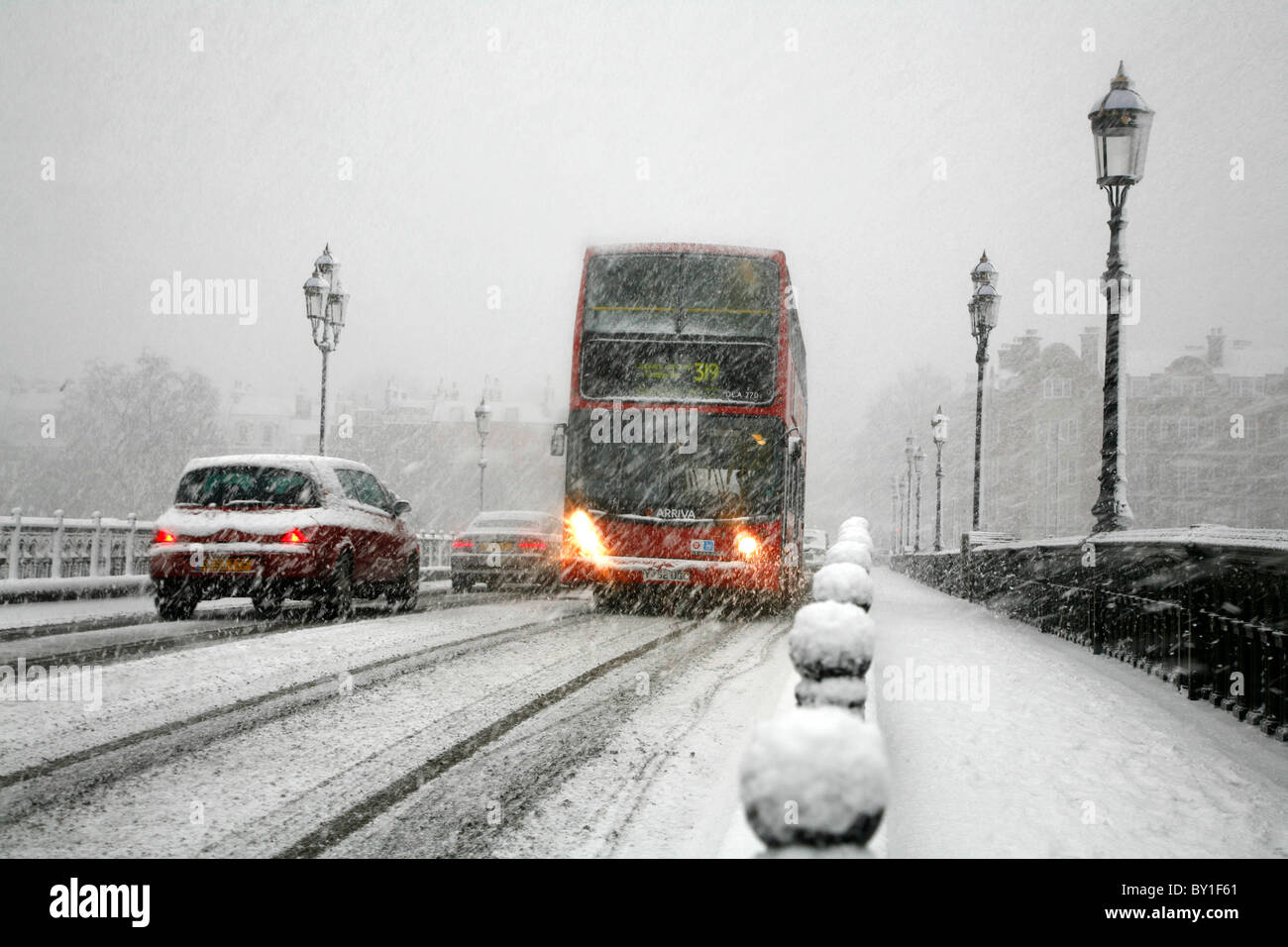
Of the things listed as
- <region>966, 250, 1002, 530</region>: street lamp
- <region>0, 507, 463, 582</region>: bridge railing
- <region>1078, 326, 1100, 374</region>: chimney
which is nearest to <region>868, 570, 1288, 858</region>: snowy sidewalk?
<region>0, 507, 463, 582</region>: bridge railing

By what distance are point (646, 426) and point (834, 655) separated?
1141 centimetres

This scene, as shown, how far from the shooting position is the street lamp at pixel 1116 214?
10398 millimetres

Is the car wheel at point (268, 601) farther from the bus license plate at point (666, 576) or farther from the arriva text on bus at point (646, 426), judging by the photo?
the bus license plate at point (666, 576)

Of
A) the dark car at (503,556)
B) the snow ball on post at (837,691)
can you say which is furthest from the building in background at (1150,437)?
the snow ball on post at (837,691)

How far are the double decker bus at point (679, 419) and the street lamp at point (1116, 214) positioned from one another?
4.06 meters

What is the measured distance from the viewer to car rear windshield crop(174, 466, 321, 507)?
1152 centimetres

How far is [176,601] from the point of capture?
37.6 feet

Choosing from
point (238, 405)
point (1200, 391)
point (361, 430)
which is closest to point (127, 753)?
point (1200, 391)

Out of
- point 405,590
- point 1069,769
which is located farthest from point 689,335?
point 1069,769

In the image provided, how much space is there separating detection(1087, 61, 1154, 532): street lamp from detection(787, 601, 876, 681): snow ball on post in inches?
334

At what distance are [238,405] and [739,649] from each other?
352ft

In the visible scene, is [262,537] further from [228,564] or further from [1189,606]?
[1189,606]

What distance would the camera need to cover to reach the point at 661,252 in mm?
14016

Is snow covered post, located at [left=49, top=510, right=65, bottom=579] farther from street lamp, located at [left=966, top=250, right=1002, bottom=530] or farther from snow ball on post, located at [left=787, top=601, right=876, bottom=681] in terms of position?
street lamp, located at [left=966, top=250, right=1002, bottom=530]
